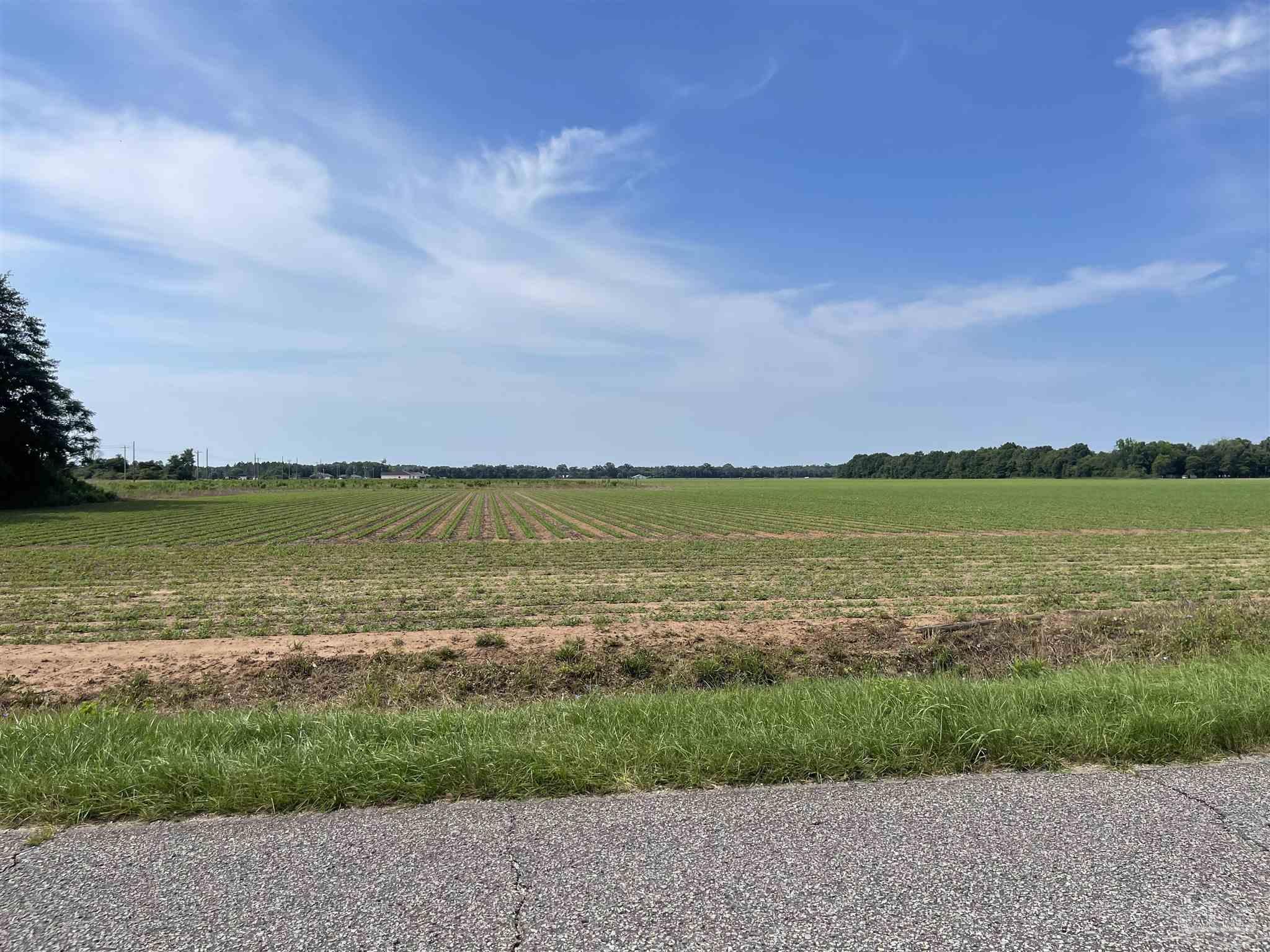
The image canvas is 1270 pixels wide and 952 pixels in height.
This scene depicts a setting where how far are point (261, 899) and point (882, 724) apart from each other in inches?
152

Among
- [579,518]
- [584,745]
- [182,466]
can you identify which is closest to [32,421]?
[579,518]

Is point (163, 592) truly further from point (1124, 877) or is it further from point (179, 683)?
point (1124, 877)

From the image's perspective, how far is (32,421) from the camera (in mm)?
52781

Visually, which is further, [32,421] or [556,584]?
[32,421]

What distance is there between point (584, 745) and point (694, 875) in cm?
156

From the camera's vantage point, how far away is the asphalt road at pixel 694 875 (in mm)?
2697

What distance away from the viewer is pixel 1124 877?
3.06 m

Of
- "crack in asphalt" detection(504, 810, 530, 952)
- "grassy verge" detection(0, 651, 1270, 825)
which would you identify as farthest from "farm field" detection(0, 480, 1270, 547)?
"crack in asphalt" detection(504, 810, 530, 952)

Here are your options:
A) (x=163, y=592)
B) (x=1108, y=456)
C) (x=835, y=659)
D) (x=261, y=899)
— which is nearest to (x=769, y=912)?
(x=261, y=899)

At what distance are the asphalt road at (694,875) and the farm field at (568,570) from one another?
924 centimetres

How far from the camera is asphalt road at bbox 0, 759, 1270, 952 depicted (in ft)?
8.85

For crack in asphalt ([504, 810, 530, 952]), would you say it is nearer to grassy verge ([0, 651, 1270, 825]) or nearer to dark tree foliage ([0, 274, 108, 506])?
grassy verge ([0, 651, 1270, 825])

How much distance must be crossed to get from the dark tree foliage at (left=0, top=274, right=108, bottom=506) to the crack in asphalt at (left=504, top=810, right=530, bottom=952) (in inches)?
2505

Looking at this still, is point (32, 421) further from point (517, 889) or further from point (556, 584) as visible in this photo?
point (517, 889)
